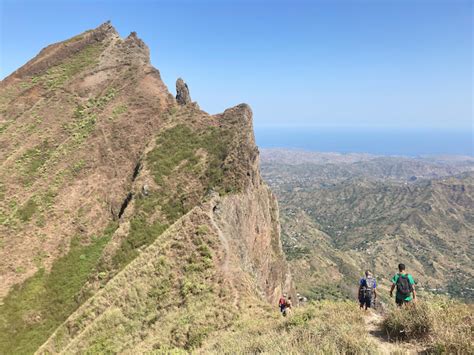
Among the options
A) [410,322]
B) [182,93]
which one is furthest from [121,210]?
[410,322]

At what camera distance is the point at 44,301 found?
110ft

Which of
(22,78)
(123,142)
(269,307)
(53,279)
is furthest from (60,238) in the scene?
(22,78)

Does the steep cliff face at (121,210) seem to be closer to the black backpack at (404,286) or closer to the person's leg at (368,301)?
the person's leg at (368,301)

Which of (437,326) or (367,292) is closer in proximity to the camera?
(437,326)

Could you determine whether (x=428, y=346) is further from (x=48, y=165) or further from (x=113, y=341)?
(x=48, y=165)

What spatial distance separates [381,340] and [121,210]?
3909 cm

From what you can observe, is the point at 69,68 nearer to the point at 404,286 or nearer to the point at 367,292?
the point at 367,292

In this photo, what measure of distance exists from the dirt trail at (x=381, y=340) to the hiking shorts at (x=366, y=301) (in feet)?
4.95

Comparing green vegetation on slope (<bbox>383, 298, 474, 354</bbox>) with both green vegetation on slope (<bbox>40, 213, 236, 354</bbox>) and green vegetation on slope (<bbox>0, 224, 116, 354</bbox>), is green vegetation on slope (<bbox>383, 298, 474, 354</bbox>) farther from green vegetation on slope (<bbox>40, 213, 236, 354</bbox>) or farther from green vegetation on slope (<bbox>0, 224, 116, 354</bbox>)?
green vegetation on slope (<bbox>0, 224, 116, 354</bbox>)

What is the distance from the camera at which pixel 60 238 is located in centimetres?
3944

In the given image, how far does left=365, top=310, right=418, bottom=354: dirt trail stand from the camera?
956 cm

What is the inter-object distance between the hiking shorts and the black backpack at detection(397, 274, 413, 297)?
1.64 meters

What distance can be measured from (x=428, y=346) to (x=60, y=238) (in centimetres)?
4042

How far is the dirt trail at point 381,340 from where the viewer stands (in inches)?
376
